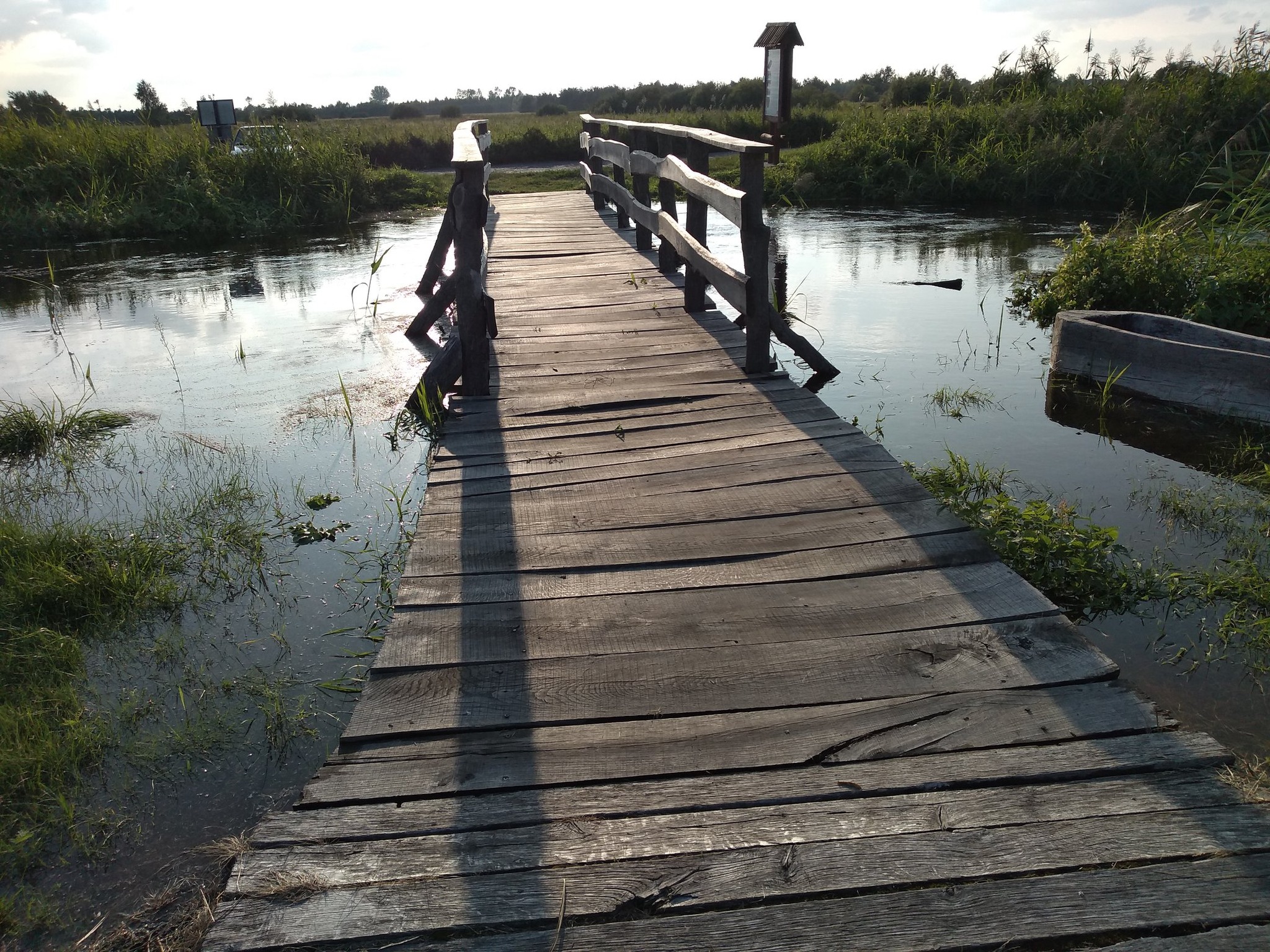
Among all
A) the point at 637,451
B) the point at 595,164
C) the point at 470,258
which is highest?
the point at 595,164

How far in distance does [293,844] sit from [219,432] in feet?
14.3

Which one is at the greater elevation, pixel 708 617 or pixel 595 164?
pixel 595 164

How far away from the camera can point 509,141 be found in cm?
2250

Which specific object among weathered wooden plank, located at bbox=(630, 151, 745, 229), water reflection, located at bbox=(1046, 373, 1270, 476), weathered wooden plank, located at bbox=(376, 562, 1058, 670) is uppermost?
weathered wooden plank, located at bbox=(630, 151, 745, 229)

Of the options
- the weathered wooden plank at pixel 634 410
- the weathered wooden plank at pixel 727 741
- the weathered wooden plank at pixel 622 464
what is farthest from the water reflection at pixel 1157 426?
the weathered wooden plank at pixel 727 741

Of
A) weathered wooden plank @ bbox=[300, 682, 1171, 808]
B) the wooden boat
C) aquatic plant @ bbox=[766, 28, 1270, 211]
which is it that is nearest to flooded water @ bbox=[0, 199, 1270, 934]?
the wooden boat

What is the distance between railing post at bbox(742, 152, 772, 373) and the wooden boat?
231cm

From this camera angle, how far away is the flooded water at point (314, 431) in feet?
9.56

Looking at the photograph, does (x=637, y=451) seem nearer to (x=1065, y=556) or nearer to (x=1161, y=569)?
(x=1065, y=556)

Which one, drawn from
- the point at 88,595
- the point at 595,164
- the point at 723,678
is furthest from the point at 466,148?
the point at 595,164

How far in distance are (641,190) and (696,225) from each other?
8.12 feet

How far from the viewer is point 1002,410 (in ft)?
19.6

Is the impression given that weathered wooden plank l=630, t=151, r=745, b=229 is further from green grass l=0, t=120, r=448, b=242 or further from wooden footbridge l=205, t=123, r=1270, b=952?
green grass l=0, t=120, r=448, b=242

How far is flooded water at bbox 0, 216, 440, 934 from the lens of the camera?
2.77 meters
